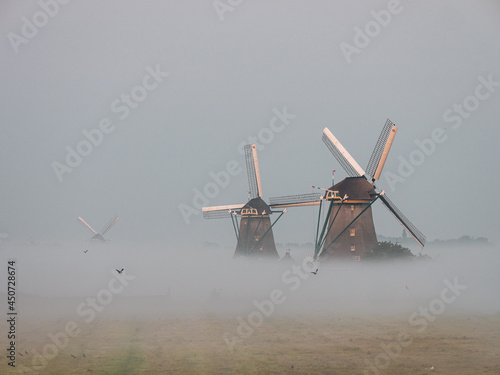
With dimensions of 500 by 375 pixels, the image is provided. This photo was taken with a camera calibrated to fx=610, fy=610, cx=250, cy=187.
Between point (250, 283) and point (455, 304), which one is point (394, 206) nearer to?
point (455, 304)

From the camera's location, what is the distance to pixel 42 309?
53250 mm

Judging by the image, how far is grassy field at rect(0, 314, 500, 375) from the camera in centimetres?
3225

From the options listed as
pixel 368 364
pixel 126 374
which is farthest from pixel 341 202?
pixel 126 374

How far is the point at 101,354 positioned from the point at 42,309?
67.9 ft

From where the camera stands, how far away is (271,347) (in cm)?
3712

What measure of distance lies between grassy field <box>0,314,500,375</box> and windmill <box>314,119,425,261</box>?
18.6m
